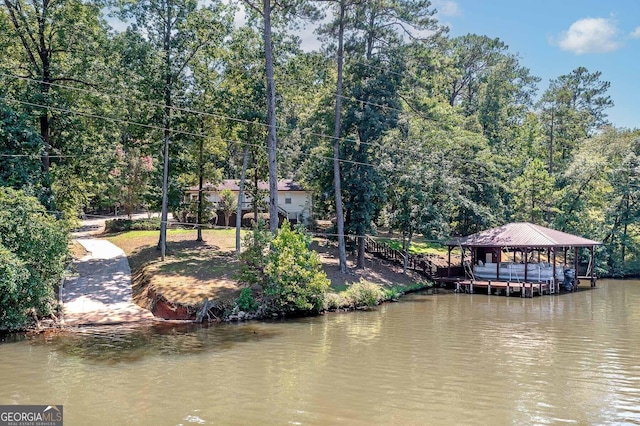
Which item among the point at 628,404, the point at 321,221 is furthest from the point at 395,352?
the point at 321,221

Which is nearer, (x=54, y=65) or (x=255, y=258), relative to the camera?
(x=255, y=258)

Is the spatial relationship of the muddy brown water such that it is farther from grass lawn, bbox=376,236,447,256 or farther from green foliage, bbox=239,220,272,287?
grass lawn, bbox=376,236,447,256

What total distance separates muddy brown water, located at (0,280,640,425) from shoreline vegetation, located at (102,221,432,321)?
1.32 m

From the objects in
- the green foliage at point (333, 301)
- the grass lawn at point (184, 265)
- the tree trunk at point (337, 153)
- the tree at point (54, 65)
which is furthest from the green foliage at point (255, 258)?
the tree at point (54, 65)

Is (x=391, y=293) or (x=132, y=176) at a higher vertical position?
(x=132, y=176)

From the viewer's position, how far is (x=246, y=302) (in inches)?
802

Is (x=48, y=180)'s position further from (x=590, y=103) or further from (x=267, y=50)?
(x=590, y=103)

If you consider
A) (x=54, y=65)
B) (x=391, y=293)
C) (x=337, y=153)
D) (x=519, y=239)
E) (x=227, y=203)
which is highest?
(x=54, y=65)

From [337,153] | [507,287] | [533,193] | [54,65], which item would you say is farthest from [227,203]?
[533,193]

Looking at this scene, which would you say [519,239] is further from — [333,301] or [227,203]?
[227,203]

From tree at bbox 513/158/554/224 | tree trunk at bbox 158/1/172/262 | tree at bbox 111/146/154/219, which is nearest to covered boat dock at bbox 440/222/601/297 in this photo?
tree at bbox 513/158/554/224

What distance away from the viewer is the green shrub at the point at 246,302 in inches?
800

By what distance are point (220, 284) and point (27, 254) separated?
793 cm

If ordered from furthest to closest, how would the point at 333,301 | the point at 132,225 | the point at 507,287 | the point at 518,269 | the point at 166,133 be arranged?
the point at 132,225
the point at 518,269
the point at 507,287
the point at 166,133
the point at 333,301
